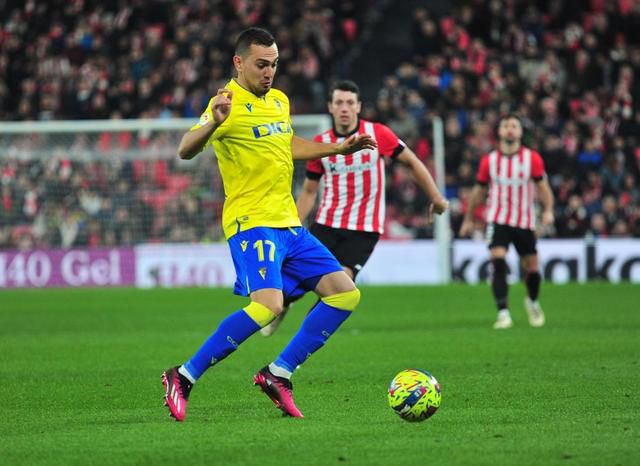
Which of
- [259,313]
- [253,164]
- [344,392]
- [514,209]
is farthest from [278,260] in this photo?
[514,209]

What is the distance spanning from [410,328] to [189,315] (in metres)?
3.81

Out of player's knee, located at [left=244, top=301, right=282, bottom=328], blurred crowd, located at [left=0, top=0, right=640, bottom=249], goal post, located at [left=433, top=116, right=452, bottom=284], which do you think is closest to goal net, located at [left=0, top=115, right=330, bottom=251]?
blurred crowd, located at [left=0, top=0, right=640, bottom=249]

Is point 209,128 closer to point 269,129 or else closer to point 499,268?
point 269,129

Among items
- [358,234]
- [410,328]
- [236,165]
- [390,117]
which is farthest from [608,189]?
[236,165]

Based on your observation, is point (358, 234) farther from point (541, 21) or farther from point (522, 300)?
point (541, 21)

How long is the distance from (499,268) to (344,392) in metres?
6.14

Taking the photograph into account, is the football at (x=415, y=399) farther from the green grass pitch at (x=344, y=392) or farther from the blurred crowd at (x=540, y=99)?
the blurred crowd at (x=540, y=99)

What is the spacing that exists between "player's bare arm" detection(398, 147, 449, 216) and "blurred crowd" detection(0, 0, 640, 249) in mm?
12863

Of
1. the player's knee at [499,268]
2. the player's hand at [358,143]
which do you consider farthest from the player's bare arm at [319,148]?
the player's knee at [499,268]

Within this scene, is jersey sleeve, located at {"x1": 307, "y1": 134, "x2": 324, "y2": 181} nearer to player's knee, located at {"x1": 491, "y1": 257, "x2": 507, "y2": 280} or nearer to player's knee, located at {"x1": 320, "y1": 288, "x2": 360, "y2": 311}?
player's knee, located at {"x1": 491, "y1": 257, "x2": 507, "y2": 280}

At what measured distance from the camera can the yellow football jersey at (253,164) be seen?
765cm

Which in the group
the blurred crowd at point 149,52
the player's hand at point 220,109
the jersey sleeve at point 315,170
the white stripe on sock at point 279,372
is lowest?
the white stripe on sock at point 279,372

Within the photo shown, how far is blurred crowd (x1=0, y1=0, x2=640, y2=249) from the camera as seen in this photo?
23.9 meters

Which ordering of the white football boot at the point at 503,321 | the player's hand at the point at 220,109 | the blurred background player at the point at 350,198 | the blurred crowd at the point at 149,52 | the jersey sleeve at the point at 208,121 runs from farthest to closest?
1. the blurred crowd at the point at 149,52
2. the white football boot at the point at 503,321
3. the blurred background player at the point at 350,198
4. the jersey sleeve at the point at 208,121
5. the player's hand at the point at 220,109
